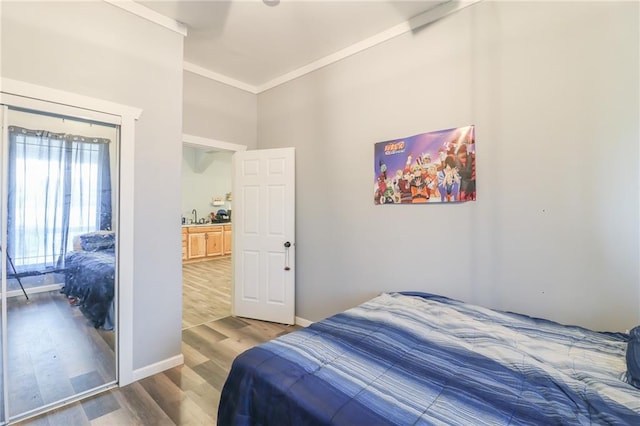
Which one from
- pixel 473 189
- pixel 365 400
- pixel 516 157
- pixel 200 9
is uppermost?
pixel 200 9

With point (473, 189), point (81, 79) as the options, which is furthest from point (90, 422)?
point (473, 189)

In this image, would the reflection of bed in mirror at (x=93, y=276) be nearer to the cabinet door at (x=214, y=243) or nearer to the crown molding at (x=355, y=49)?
the crown molding at (x=355, y=49)

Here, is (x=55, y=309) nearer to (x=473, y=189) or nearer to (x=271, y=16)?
(x=271, y=16)

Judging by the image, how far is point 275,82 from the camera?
144 inches

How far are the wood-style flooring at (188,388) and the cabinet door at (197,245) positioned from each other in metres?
3.33

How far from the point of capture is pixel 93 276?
2.29 metres

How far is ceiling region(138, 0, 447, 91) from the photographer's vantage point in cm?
235

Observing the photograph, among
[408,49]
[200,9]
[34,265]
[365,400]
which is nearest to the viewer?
[365,400]

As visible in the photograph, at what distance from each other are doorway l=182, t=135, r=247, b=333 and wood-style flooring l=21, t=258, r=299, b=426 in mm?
78

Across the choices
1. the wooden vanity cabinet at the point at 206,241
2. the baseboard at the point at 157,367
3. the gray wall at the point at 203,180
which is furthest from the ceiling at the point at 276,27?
the gray wall at the point at 203,180

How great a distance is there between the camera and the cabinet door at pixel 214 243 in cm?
721

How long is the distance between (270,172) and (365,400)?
2837mm

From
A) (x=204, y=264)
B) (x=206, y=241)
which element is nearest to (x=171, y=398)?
(x=204, y=264)

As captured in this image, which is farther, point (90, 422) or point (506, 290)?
point (506, 290)
